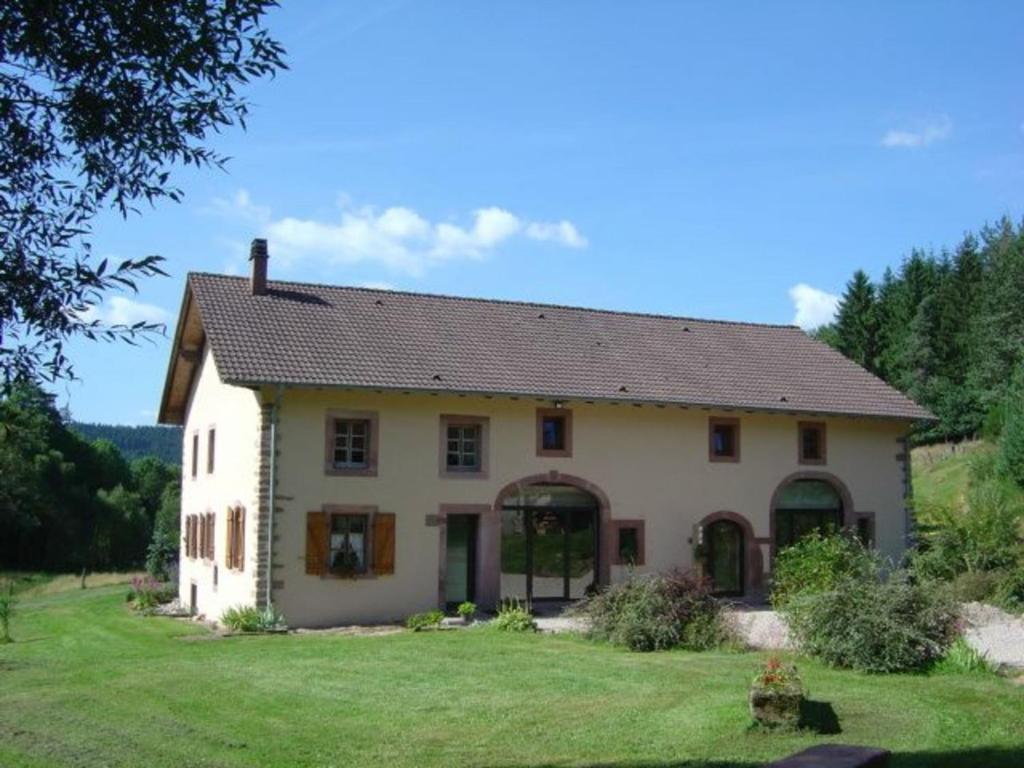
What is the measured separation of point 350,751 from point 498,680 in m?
4.11

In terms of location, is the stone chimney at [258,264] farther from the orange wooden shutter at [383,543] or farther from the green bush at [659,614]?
the green bush at [659,614]

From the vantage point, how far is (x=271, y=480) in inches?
812

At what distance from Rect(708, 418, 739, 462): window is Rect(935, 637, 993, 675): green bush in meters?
11.7

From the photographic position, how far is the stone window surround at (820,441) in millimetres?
25906

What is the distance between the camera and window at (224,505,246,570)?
21.4 m

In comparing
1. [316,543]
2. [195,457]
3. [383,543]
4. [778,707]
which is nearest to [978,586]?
[383,543]

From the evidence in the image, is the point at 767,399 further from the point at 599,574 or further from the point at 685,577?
the point at 685,577

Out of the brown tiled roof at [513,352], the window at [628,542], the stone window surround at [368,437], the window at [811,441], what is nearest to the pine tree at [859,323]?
the brown tiled roof at [513,352]

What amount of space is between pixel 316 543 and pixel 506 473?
4.16m

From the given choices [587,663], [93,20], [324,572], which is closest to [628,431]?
[324,572]

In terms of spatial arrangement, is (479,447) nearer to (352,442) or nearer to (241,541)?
(352,442)

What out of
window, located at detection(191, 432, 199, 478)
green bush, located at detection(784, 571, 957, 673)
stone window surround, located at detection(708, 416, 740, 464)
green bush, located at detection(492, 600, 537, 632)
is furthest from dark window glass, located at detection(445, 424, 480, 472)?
green bush, located at detection(784, 571, 957, 673)

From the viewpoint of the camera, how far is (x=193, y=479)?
27484mm

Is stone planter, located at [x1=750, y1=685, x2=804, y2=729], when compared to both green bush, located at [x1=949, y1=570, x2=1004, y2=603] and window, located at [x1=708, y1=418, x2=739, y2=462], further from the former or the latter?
window, located at [x1=708, y1=418, x2=739, y2=462]
